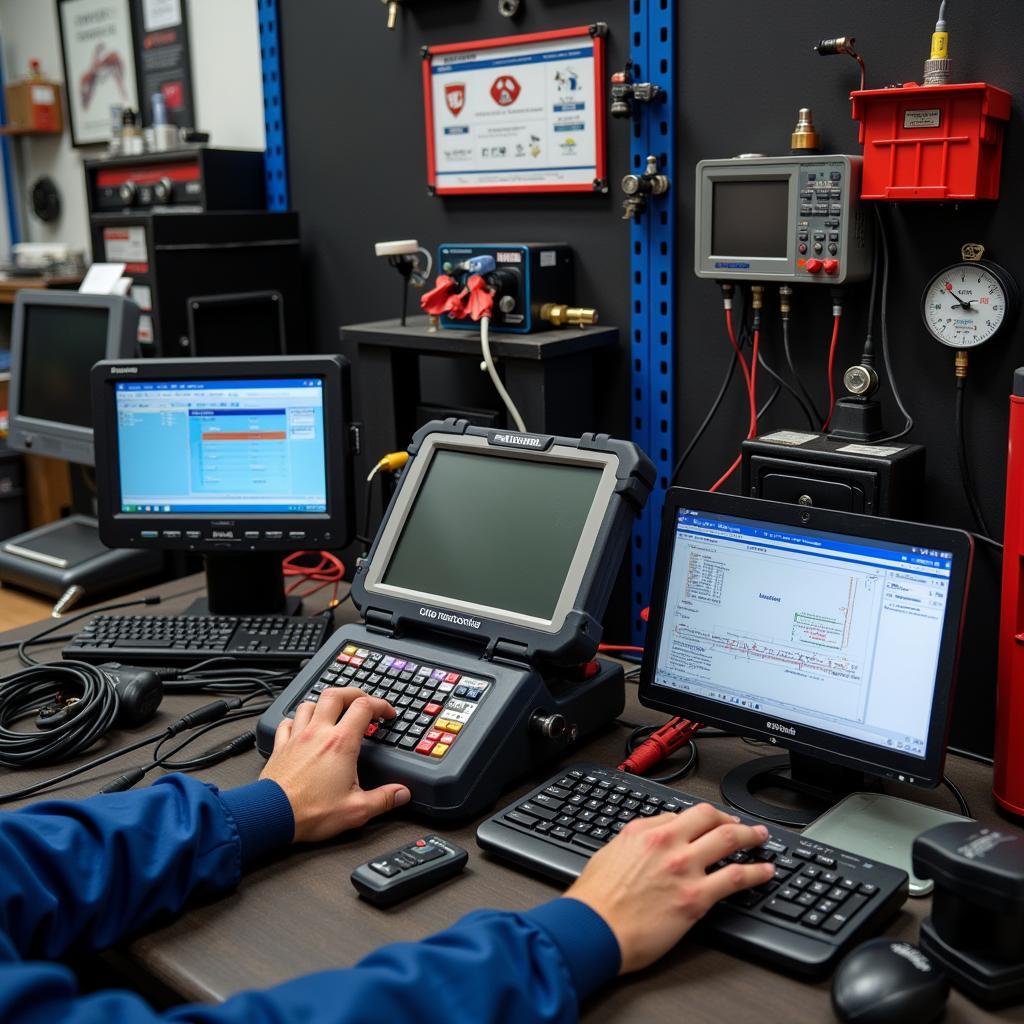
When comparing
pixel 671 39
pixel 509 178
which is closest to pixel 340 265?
pixel 509 178

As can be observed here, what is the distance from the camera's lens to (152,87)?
108 inches

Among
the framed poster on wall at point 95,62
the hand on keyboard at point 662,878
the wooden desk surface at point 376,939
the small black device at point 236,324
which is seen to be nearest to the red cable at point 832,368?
the wooden desk surface at point 376,939

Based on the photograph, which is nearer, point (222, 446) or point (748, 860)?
point (748, 860)

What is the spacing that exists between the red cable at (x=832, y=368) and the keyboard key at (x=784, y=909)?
2.26 ft

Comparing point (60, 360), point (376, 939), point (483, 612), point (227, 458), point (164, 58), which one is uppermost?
point (164, 58)

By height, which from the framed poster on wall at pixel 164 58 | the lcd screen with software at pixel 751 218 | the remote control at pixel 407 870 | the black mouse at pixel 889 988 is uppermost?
the framed poster on wall at pixel 164 58

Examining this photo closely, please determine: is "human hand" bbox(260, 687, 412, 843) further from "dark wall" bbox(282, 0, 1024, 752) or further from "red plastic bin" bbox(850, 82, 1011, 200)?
"red plastic bin" bbox(850, 82, 1011, 200)

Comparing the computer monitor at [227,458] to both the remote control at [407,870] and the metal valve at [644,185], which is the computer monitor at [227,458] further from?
the remote control at [407,870]

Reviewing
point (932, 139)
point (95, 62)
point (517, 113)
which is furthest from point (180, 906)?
point (95, 62)

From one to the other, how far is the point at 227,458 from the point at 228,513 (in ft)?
0.27

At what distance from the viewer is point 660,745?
124 centimetres

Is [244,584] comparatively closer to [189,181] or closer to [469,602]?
[469,602]

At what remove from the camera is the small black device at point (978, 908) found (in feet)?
2.73

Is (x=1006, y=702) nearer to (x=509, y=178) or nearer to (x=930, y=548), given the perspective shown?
(x=930, y=548)
